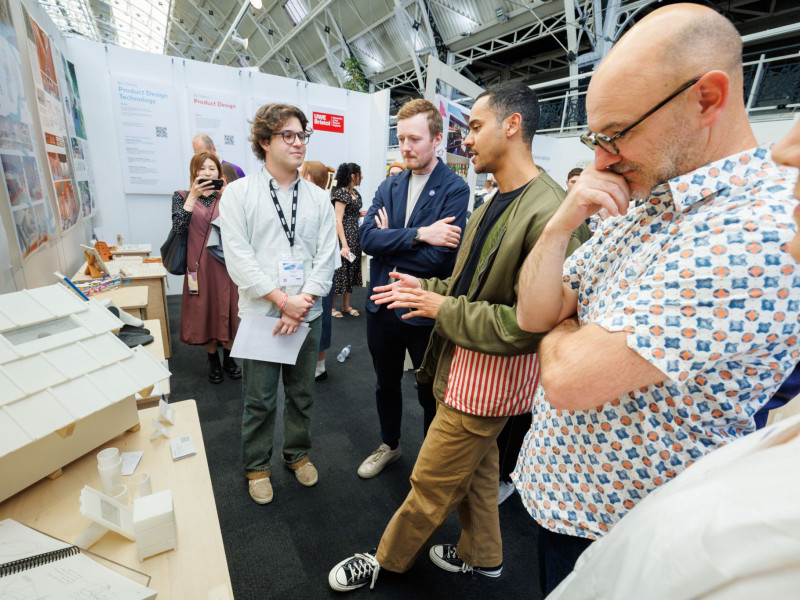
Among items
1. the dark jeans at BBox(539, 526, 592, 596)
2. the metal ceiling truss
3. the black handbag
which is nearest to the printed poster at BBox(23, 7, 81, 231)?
the black handbag

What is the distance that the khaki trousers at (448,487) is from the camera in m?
1.27

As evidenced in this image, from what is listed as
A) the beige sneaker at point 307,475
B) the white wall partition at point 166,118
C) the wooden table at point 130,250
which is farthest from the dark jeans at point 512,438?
the white wall partition at point 166,118

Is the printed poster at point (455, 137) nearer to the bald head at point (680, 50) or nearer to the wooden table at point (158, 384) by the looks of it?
the wooden table at point (158, 384)

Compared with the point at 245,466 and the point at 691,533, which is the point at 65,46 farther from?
the point at 691,533

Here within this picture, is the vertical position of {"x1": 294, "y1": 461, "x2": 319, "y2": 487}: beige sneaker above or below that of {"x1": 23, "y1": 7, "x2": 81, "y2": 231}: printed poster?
below

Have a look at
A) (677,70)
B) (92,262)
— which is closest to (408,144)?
(677,70)

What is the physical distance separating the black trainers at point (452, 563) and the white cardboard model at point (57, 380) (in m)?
1.35

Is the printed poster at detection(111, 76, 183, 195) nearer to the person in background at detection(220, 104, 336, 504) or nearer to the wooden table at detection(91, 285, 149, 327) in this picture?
the wooden table at detection(91, 285, 149, 327)

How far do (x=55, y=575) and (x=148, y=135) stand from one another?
5.24 meters

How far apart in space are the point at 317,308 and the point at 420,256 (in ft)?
1.94

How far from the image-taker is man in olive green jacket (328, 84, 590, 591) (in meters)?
1.13

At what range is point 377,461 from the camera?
7.30ft

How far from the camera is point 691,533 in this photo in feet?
1.24

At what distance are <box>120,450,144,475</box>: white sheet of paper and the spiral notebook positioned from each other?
290mm
